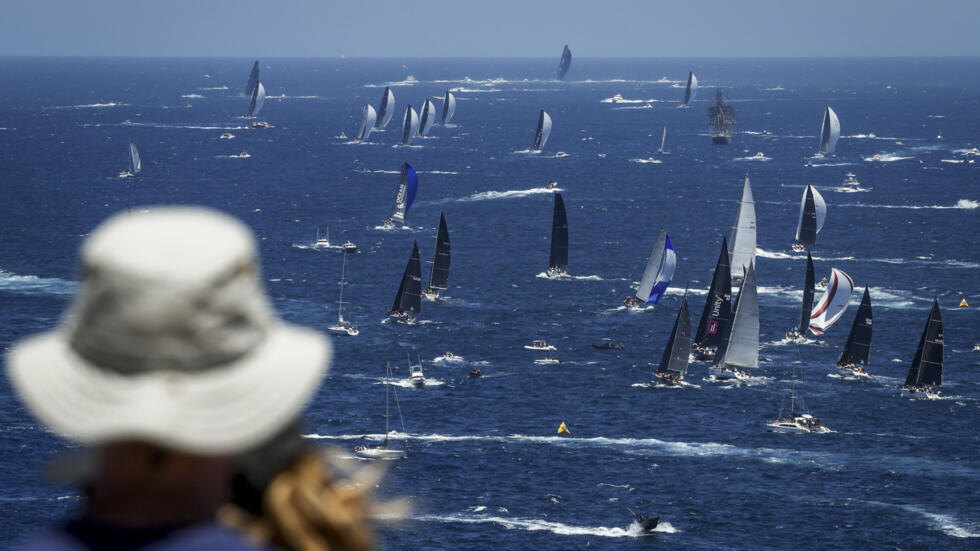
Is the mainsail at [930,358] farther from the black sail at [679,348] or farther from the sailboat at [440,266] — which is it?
the sailboat at [440,266]

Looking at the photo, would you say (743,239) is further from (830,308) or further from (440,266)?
(440,266)

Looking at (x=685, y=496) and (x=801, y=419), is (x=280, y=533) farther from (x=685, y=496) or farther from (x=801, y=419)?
(x=801, y=419)

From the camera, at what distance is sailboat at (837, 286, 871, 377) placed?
12788 cm

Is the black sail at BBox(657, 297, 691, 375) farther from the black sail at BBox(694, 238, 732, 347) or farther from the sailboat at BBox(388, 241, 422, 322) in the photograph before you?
the sailboat at BBox(388, 241, 422, 322)

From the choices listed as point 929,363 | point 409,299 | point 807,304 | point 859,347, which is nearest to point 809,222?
point 807,304

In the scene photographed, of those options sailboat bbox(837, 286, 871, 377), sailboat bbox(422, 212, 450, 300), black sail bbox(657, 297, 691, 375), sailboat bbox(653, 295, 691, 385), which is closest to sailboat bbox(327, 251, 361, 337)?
sailboat bbox(422, 212, 450, 300)

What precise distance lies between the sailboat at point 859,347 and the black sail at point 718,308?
1236cm

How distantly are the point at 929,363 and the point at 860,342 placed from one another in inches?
381

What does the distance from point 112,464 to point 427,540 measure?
8426cm

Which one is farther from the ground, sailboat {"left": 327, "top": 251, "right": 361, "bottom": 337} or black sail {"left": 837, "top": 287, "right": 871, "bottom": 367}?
black sail {"left": 837, "top": 287, "right": 871, "bottom": 367}

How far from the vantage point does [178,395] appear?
9.89 ft

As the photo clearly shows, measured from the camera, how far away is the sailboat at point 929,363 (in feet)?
388

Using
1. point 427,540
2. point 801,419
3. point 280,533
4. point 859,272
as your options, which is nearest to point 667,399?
point 801,419

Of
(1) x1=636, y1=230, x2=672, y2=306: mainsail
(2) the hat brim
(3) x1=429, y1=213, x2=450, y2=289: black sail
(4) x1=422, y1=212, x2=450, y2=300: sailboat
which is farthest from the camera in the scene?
(4) x1=422, y1=212, x2=450, y2=300: sailboat
